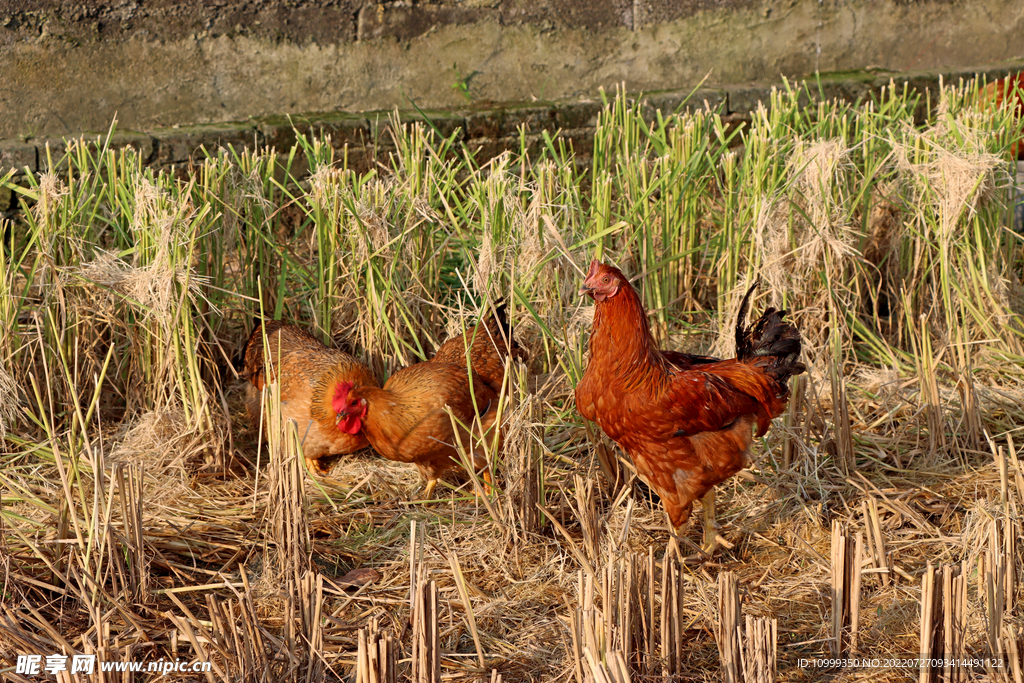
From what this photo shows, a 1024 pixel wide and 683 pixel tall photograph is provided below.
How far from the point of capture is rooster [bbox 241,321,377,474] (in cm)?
354

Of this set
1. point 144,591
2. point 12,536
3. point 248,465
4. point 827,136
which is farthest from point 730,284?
point 12,536

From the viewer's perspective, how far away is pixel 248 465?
11.9 ft

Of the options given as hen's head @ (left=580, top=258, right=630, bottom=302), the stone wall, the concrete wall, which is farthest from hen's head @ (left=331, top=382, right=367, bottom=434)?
the concrete wall

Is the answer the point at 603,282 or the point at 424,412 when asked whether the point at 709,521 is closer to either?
the point at 603,282

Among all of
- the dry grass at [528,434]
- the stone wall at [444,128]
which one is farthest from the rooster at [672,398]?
the stone wall at [444,128]

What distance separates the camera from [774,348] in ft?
9.88

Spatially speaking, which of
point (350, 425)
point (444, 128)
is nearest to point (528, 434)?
point (350, 425)

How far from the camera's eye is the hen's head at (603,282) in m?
2.72

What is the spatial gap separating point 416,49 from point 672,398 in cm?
400

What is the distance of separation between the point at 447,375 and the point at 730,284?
1.47 meters

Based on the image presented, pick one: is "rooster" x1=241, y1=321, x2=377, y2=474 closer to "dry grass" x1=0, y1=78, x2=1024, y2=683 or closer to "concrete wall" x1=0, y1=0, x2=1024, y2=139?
"dry grass" x1=0, y1=78, x2=1024, y2=683

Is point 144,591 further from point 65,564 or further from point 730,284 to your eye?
point 730,284

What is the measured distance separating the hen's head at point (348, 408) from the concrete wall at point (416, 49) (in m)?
2.94

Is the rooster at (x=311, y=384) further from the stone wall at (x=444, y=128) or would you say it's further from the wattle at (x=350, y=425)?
the stone wall at (x=444, y=128)
